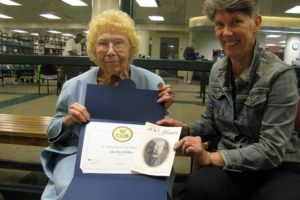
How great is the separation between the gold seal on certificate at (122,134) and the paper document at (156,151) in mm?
59

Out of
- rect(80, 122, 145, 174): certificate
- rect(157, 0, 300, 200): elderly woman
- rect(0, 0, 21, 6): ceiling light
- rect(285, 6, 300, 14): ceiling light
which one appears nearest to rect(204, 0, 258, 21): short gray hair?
rect(157, 0, 300, 200): elderly woman

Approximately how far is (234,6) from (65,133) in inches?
40.6

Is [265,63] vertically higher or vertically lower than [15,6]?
lower

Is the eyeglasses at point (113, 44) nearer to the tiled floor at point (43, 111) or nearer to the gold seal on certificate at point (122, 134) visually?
the gold seal on certificate at point (122, 134)

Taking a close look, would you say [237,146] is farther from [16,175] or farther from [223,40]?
[16,175]

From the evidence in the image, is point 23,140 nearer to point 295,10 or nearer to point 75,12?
point 75,12

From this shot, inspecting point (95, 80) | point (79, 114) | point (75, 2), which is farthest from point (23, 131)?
point (75, 2)

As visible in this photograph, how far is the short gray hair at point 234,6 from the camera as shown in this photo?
1.37 metres

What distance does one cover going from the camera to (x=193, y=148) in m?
1.32

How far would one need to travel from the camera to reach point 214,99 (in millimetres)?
1670

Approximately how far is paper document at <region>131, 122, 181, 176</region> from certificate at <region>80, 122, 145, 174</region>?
1.4 inches

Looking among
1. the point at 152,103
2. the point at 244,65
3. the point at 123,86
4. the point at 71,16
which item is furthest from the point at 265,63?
the point at 71,16

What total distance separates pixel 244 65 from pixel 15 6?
13981mm

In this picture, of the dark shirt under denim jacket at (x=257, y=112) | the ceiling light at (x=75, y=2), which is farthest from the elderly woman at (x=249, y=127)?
the ceiling light at (x=75, y=2)
